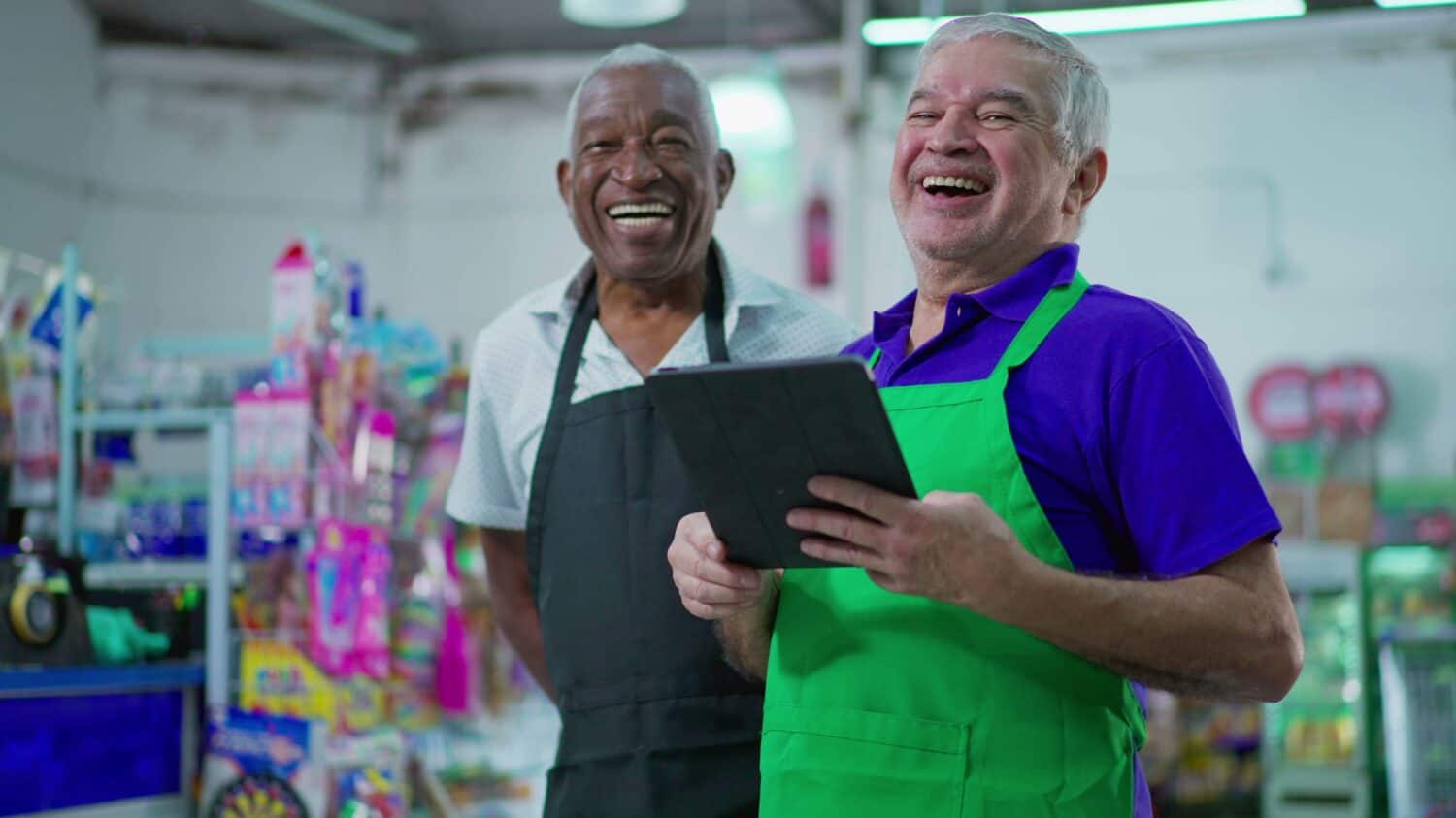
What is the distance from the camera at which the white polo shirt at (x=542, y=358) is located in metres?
2.42

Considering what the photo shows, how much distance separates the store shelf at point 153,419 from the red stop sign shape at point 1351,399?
6686 mm

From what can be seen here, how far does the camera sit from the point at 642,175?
237cm

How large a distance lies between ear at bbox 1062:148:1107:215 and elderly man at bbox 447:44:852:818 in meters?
0.77

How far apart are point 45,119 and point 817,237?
477 cm

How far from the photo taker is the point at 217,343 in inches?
200

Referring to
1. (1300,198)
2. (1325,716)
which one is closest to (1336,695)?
(1325,716)

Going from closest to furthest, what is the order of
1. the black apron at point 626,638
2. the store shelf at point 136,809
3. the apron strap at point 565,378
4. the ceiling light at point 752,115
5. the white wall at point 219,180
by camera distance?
the black apron at point 626,638
the apron strap at point 565,378
the store shelf at point 136,809
the ceiling light at point 752,115
the white wall at point 219,180

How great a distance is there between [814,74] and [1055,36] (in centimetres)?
879

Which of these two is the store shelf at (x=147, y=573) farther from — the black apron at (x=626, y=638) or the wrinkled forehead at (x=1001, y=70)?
the wrinkled forehead at (x=1001, y=70)

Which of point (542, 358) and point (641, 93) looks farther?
point (542, 358)

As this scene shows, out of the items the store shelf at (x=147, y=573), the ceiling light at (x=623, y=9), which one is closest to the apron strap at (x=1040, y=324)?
the store shelf at (x=147, y=573)

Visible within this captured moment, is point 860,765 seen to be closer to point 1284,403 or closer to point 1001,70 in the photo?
point 1001,70

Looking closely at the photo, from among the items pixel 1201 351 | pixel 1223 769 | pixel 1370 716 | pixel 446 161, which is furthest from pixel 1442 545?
pixel 1201 351

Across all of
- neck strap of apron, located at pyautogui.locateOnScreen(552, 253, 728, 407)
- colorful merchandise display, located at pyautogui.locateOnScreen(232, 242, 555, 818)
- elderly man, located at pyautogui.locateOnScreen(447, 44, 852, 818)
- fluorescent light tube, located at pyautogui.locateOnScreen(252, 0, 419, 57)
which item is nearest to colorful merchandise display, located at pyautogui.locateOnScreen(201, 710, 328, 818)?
colorful merchandise display, located at pyautogui.locateOnScreen(232, 242, 555, 818)
